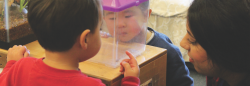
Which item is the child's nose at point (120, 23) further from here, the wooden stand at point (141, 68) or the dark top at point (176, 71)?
the dark top at point (176, 71)

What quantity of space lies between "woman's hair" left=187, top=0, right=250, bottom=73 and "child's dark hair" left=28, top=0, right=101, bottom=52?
Result: 33 centimetres

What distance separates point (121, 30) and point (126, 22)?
0.16 ft

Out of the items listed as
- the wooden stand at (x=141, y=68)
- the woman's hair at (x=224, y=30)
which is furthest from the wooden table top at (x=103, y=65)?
the woman's hair at (x=224, y=30)

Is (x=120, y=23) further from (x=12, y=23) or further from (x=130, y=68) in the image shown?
(x=12, y=23)

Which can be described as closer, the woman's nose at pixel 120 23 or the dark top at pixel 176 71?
the woman's nose at pixel 120 23

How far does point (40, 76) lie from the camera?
2.52 ft

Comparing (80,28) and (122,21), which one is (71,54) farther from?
(122,21)

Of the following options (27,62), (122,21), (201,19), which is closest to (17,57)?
(27,62)

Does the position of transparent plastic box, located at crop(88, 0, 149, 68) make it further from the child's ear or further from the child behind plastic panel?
the child's ear

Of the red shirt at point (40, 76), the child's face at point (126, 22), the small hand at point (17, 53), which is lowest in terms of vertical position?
the small hand at point (17, 53)

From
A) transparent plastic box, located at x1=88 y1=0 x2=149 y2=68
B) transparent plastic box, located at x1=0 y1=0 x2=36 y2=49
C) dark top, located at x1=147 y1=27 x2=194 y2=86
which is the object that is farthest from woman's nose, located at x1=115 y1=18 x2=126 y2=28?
transparent plastic box, located at x1=0 y1=0 x2=36 y2=49

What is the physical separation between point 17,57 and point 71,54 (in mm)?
307

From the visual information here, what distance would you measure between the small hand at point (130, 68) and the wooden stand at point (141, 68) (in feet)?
0.08

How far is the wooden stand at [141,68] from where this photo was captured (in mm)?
909
